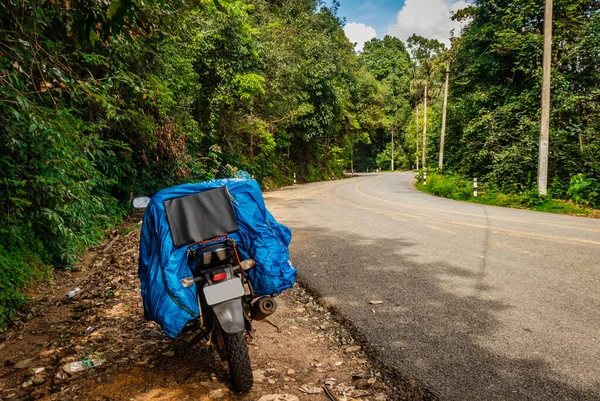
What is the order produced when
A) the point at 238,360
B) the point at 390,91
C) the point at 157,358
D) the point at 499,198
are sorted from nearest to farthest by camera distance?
the point at 238,360
the point at 157,358
the point at 499,198
the point at 390,91

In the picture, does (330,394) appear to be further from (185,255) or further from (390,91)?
(390,91)

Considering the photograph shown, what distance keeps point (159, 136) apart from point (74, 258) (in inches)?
173

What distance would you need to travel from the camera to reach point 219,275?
269cm

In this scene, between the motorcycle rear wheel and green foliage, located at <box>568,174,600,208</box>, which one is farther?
green foliage, located at <box>568,174,600,208</box>

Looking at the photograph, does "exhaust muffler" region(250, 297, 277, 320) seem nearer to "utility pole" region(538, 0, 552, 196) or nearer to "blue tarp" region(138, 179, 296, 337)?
"blue tarp" region(138, 179, 296, 337)

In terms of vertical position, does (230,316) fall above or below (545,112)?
below

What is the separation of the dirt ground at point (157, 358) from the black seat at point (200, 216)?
3.42 ft

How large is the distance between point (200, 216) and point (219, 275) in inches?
20.0

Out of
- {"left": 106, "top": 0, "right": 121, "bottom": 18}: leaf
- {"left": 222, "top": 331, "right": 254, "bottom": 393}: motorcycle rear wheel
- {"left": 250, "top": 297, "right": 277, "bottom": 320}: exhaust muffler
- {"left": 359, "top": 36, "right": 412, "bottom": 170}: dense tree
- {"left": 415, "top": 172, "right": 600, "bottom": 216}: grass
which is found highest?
{"left": 359, "top": 36, "right": 412, "bottom": 170}: dense tree

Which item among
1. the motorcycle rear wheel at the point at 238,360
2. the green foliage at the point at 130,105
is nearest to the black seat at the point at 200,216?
the motorcycle rear wheel at the point at 238,360

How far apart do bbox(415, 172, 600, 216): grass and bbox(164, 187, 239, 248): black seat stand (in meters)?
11.8

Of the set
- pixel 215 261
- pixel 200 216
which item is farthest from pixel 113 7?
pixel 215 261

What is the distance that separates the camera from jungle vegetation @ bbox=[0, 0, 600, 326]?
3793 millimetres

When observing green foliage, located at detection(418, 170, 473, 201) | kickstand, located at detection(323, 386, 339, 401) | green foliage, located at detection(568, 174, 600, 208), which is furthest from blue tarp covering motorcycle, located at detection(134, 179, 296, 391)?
green foliage, located at detection(418, 170, 473, 201)
